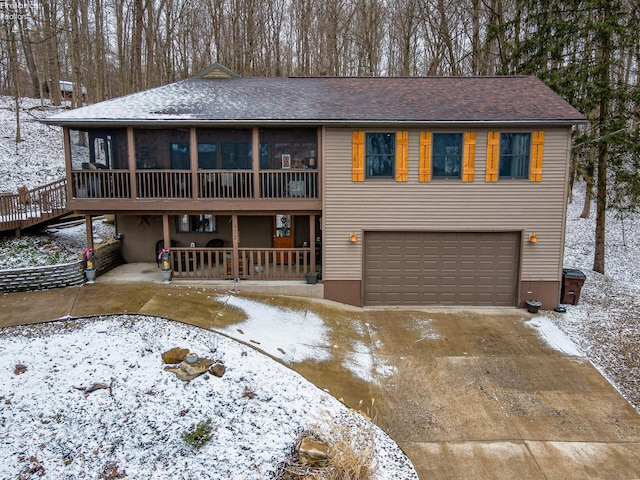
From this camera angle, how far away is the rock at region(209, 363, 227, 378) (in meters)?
7.18

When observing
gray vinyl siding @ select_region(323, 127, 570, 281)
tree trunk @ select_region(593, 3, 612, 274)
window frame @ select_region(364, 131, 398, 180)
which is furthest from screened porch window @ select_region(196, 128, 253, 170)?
tree trunk @ select_region(593, 3, 612, 274)

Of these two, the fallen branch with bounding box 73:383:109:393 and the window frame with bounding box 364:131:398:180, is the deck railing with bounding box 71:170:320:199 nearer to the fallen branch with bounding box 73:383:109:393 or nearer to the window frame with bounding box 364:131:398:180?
the window frame with bounding box 364:131:398:180

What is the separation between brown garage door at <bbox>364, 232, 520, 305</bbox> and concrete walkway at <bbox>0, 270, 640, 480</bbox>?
54cm

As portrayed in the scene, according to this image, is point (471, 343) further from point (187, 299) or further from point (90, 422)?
point (90, 422)

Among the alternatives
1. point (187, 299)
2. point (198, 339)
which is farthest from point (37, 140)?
point (198, 339)

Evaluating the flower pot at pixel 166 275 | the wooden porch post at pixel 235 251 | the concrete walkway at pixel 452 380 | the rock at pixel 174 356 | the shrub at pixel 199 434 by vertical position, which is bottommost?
the concrete walkway at pixel 452 380

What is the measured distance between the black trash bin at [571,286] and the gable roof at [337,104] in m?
4.04

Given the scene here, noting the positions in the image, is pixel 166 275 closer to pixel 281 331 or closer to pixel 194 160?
pixel 194 160

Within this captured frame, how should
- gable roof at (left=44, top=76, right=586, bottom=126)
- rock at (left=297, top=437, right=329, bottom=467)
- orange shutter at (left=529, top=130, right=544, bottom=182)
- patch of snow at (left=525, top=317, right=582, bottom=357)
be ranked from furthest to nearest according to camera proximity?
orange shutter at (left=529, top=130, right=544, bottom=182) < gable roof at (left=44, top=76, right=586, bottom=126) < patch of snow at (left=525, top=317, right=582, bottom=357) < rock at (left=297, top=437, right=329, bottom=467)

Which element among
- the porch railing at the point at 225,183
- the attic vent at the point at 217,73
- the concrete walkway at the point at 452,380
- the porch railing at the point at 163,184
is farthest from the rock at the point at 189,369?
the attic vent at the point at 217,73

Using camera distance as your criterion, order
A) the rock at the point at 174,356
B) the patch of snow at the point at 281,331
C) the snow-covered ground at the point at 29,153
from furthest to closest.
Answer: the snow-covered ground at the point at 29,153 < the patch of snow at the point at 281,331 < the rock at the point at 174,356

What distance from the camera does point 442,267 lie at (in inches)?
480

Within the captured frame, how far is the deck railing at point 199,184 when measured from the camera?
470 inches

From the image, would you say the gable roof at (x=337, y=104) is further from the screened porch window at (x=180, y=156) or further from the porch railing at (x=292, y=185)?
the porch railing at (x=292, y=185)
